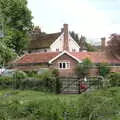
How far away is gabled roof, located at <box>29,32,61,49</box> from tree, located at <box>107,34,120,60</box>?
54.7 feet

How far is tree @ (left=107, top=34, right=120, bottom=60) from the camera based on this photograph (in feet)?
226

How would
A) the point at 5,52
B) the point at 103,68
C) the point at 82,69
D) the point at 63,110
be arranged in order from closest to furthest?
1. the point at 5,52
2. the point at 63,110
3. the point at 82,69
4. the point at 103,68

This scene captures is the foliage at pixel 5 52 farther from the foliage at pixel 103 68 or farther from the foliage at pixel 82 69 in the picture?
the foliage at pixel 103 68

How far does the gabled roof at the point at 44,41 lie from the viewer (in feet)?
276

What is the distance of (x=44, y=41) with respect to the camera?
85.8 m

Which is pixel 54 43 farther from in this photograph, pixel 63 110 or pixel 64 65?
pixel 63 110

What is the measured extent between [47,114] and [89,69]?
43858mm

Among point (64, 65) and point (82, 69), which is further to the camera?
point (64, 65)

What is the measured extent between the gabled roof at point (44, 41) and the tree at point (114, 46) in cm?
1666

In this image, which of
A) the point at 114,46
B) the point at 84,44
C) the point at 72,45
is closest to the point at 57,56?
the point at 114,46

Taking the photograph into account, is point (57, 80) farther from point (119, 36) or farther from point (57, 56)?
point (119, 36)

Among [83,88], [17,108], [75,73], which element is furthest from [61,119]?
[75,73]

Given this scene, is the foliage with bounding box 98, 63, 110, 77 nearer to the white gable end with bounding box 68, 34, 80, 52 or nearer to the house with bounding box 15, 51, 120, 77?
the house with bounding box 15, 51, 120, 77

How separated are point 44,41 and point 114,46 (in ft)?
65.2
